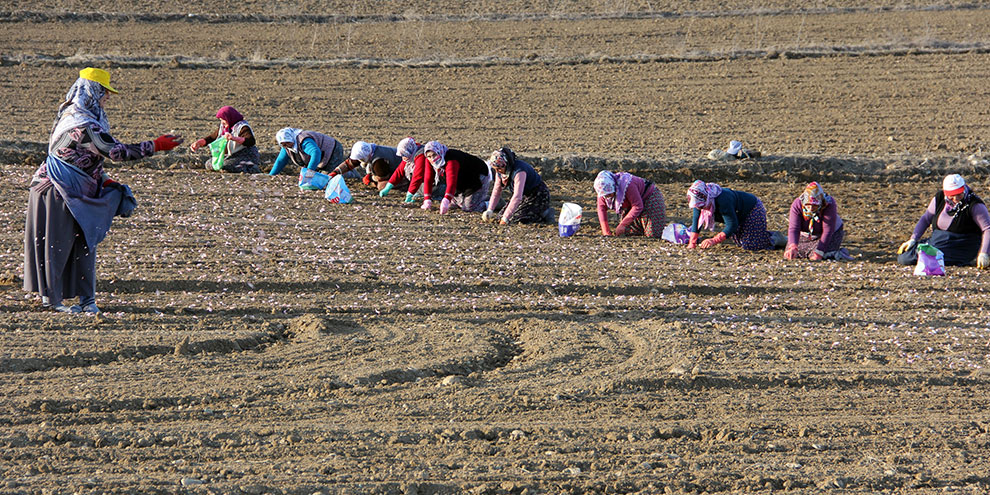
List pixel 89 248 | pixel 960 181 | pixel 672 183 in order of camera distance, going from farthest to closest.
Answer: pixel 672 183, pixel 960 181, pixel 89 248


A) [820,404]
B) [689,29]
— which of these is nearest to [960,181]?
[820,404]

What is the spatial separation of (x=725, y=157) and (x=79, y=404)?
381 inches

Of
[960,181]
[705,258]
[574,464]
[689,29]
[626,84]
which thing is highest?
[689,29]

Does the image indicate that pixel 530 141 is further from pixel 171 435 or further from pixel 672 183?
pixel 171 435

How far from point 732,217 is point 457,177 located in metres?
3.15

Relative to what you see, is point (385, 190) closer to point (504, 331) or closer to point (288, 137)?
point (288, 137)

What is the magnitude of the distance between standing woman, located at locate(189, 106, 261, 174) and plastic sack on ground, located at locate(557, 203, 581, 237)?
4.33m

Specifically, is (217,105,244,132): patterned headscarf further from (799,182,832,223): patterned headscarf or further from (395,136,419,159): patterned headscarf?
(799,182,832,223): patterned headscarf

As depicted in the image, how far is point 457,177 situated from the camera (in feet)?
38.8

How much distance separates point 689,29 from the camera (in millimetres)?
22750

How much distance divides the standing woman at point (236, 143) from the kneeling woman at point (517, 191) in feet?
11.2

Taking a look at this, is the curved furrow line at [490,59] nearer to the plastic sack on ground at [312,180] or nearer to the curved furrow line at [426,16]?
the curved furrow line at [426,16]

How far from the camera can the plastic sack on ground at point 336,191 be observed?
1209 cm

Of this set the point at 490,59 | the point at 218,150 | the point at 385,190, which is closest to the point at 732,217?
the point at 385,190
